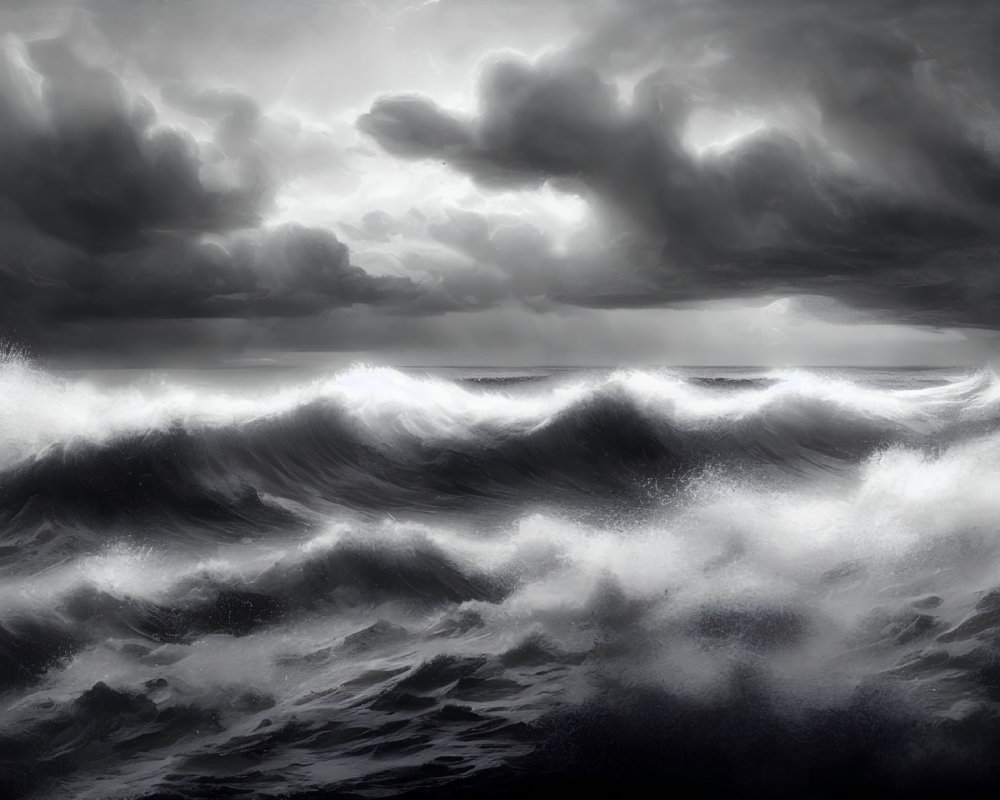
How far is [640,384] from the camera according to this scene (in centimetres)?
1554

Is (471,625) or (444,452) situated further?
(444,452)

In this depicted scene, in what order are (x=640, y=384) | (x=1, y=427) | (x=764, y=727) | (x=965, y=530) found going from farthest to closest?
(x=640, y=384) < (x=1, y=427) < (x=965, y=530) < (x=764, y=727)

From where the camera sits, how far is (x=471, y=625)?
→ 20.5ft

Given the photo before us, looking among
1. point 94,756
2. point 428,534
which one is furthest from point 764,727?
point 428,534

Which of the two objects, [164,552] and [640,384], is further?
[640,384]

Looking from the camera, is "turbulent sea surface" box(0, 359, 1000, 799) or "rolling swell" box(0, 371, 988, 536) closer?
"turbulent sea surface" box(0, 359, 1000, 799)

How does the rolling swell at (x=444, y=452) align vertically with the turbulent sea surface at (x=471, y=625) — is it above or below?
above

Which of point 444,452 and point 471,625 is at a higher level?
point 444,452

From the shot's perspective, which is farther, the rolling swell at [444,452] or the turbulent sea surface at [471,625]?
the rolling swell at [444,452]

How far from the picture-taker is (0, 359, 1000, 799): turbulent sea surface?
4215 mm

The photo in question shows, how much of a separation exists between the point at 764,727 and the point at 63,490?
9834 mm

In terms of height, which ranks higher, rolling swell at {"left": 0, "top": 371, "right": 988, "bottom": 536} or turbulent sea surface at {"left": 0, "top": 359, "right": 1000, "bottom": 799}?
rolling swell at {"left": 0, "top": 371, "right": 988, "bottom": 536}

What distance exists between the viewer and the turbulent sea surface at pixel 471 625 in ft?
13.8

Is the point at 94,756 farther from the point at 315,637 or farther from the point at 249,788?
the point at 315,637
